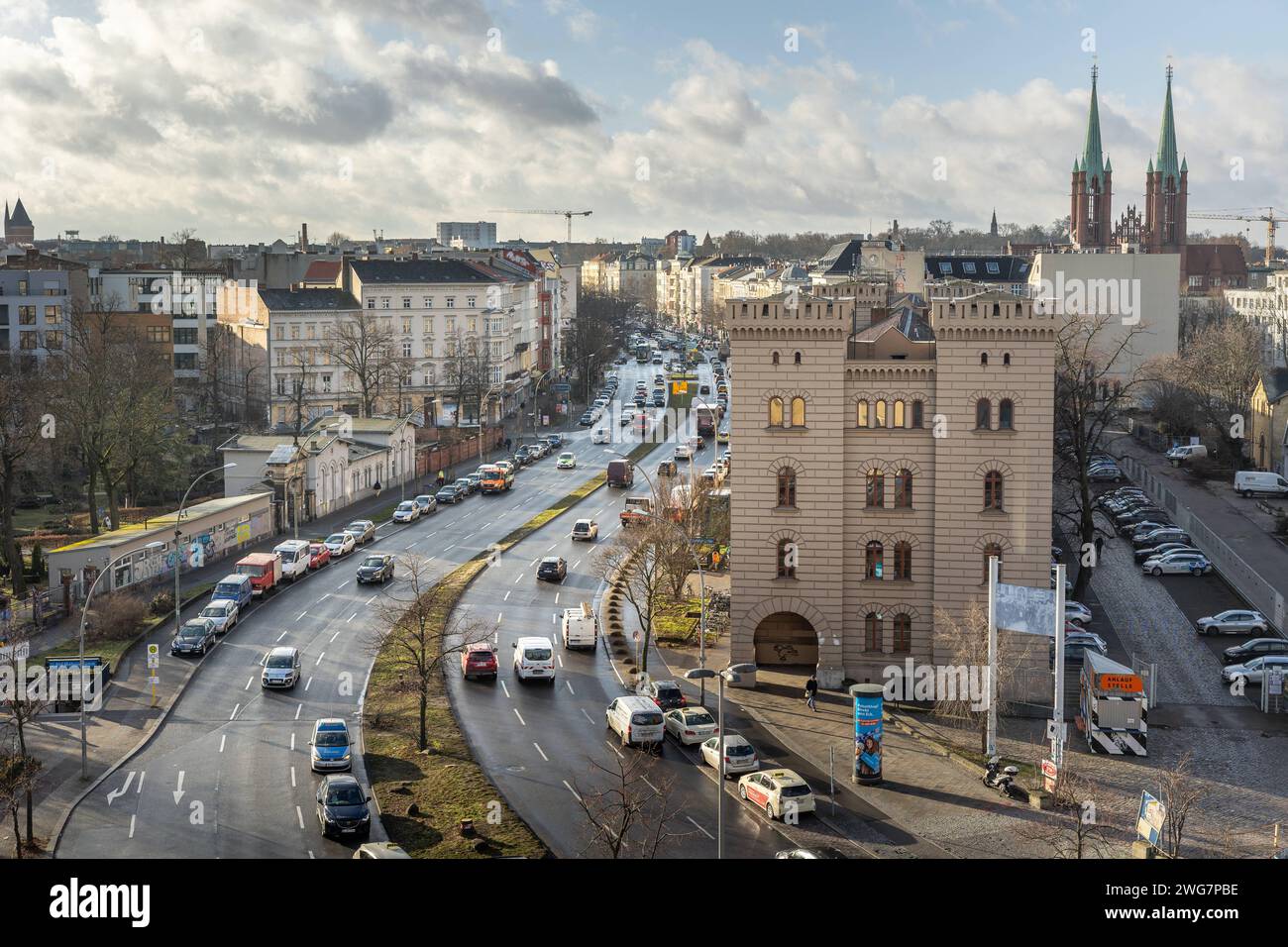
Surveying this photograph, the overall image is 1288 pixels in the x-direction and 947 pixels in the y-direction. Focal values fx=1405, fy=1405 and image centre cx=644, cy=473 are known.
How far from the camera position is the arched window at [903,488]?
46906mm

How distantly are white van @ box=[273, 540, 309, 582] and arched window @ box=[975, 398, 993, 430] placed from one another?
101ft

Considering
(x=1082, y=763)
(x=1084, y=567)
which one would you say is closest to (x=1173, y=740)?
(x=1082, y=763)

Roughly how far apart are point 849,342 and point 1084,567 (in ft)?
50.6

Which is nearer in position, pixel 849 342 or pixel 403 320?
pixel 849 342

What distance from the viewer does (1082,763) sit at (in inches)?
1502

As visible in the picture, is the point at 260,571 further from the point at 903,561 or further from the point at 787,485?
the point at 903,561

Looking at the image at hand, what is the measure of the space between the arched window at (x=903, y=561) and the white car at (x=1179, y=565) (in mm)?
21382

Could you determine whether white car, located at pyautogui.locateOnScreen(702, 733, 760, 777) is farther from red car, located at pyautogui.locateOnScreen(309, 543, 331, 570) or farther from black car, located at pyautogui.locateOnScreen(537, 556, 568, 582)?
red car, located at pyautogui.locateOnScreen(309, 543, 331, 570)

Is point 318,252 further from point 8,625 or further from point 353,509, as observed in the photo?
point 8,625

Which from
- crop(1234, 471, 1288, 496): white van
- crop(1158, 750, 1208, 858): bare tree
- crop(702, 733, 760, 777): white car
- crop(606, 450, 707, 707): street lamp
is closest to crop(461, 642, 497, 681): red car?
crop(606, 450, 707, 707): street lamp

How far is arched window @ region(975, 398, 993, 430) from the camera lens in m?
46.1

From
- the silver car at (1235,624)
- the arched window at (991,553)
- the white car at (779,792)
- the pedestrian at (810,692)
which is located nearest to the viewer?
the white car at (779,792)

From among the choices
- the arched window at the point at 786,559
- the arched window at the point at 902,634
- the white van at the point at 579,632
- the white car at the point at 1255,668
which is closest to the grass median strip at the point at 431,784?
the white van at the point at 579,632

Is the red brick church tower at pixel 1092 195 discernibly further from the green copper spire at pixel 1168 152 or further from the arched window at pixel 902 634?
the arched window at pixel 902 634
